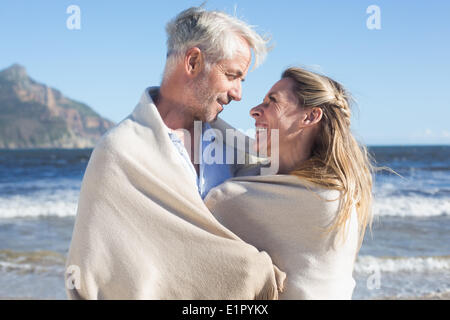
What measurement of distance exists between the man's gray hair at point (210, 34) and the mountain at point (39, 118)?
82.9 m

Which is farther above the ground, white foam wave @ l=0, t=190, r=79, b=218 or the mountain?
white foam wave @ l=0, t=190, r=79, b=218

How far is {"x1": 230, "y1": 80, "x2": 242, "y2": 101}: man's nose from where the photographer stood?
2219mm

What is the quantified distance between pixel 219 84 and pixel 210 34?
233mm

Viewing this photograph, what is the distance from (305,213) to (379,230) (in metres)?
7.19

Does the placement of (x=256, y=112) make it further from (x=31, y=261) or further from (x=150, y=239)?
(x=31, y=261)

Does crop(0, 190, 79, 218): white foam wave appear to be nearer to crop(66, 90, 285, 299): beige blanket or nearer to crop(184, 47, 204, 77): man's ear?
crop(184, 47, 204, 77): man's ear

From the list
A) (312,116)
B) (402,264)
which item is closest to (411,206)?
(402,264)

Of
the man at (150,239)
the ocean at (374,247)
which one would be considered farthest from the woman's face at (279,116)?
the ocean at (374,247)

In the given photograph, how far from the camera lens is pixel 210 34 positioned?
214cm

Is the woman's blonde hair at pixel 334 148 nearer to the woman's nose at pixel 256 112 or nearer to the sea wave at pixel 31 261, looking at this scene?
the woman's nose at pixel 256 112

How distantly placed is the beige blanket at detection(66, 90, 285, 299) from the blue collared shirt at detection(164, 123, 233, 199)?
287mm

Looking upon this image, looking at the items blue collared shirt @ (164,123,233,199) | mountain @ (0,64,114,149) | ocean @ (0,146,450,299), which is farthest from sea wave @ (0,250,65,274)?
mountain @ (0,64,114,149)

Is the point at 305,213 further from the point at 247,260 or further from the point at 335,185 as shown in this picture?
the point at 247,260
